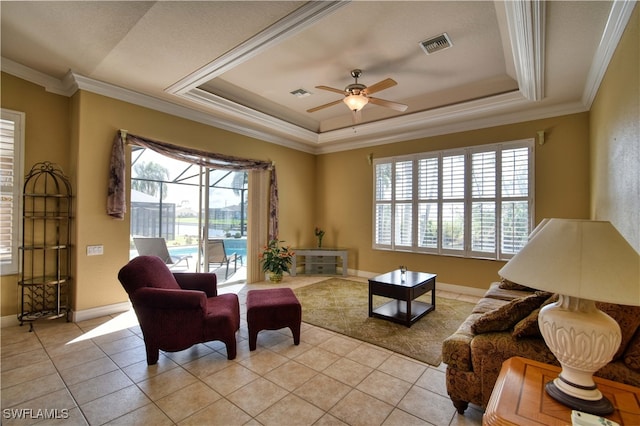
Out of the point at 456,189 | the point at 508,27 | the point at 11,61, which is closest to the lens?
the point at 508,27

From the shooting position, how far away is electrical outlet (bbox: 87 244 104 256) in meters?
3.74

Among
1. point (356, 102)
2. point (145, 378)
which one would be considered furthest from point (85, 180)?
point (356, 102)

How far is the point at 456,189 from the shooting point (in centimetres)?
520

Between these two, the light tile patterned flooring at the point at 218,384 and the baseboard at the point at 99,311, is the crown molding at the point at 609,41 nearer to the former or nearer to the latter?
the light tile patterned flooring at the point at 218,384

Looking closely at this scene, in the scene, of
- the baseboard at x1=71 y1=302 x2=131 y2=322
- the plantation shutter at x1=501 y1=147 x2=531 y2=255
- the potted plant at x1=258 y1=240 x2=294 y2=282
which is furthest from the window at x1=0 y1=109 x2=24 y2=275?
the plantation shutter at x1=501 y1=147 x2=531 y2=255

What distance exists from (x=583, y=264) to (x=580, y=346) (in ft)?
1.18

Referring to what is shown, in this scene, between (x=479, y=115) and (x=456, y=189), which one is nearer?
(x=479, y=115)

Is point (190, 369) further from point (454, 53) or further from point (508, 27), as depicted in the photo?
point (454, 53)

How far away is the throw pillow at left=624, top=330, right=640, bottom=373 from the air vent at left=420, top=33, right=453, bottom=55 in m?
2.99

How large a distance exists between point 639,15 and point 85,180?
544cm

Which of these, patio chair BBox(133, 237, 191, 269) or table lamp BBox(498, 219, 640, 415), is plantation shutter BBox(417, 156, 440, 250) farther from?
patio chair BBox(133, 237, 191, 269)

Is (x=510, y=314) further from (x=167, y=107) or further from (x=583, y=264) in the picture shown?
(x=167, y=107)

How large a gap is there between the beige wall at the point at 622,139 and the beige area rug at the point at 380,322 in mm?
1869

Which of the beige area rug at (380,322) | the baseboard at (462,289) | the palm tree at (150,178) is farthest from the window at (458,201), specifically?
the palm tree at (150,178)
